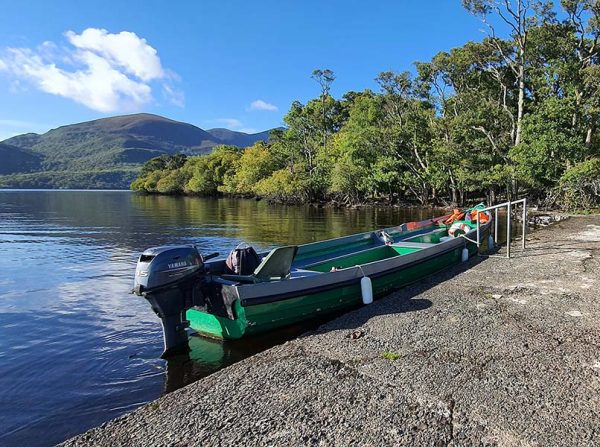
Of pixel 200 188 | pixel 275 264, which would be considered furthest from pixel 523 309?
pixel 200 188

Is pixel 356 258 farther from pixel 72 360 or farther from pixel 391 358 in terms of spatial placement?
pixel 72 360

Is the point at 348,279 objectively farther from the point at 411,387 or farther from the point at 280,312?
the point at 411,387

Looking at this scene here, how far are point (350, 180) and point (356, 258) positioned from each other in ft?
131

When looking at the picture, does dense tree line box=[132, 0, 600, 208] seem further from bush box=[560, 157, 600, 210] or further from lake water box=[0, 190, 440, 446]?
lake water box=[0, 190, 440, 446]

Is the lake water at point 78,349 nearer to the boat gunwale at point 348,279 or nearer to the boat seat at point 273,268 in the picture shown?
the boat gunwale at point 348,279

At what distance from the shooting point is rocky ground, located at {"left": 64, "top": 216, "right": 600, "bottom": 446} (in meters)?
4.17

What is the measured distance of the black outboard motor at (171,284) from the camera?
639 cm

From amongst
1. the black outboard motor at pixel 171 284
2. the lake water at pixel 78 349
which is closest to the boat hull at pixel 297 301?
the lake water at pixel 78 349

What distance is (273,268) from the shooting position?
8.25m

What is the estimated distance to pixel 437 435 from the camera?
4.09 meters

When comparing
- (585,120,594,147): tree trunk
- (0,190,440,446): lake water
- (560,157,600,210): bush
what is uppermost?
(585,120,594,147): tree trunk

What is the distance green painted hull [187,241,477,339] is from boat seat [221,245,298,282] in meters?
0.71

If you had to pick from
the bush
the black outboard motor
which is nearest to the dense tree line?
the bush

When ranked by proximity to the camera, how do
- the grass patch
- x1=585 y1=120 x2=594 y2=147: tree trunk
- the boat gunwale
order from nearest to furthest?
the grass patch
the boat gunwale
x1=585 y1=120 x2=594 y2=147: tree trunk
